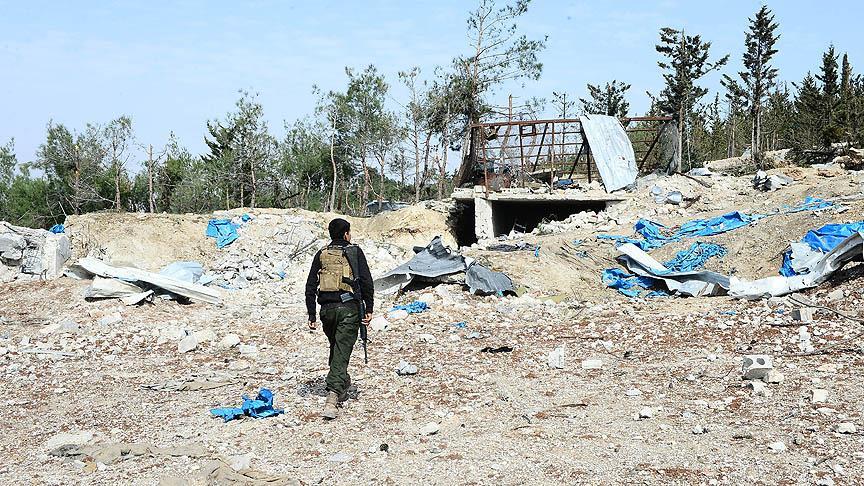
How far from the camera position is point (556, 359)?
6.18m

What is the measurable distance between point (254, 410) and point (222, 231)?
33.6ft

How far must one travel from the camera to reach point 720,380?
5.21 metres

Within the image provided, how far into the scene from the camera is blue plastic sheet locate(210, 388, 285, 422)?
16.3 feet

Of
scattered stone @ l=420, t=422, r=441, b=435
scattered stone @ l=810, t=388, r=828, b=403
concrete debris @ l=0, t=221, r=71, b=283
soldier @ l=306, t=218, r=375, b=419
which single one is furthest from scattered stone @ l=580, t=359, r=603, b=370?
concrete debris @ l=0, t=221, r=71, b=283

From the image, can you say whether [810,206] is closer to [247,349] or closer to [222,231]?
[247,349]

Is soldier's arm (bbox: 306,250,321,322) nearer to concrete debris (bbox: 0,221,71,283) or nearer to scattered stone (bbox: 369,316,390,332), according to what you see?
scattered stone (bbox: 369,316,390,332)

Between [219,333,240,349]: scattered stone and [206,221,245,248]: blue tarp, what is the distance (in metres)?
6.92

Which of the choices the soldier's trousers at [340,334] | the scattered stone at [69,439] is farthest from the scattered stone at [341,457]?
the scattered stone at [69,439]

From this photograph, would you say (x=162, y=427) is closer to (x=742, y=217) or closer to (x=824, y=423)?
(x=824, y=423)

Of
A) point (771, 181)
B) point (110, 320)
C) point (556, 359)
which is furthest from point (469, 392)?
point (771, 181)

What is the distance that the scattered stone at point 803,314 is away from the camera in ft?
21.7

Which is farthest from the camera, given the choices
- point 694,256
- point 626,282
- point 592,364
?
point 694,256

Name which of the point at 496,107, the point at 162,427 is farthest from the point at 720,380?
the point at 496,107

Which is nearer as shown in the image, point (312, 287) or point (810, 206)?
point (312, 287)
